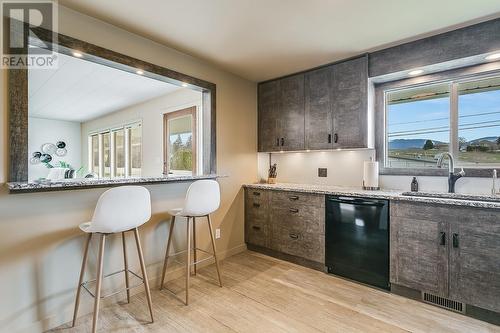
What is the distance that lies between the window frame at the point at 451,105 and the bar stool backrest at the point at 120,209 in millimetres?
2648

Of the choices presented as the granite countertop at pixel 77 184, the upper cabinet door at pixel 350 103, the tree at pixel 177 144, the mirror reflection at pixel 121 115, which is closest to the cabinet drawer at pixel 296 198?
the upper cabinet door at pixel 350 103

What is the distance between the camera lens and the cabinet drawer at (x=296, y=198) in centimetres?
288

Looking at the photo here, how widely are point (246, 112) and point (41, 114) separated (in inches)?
257

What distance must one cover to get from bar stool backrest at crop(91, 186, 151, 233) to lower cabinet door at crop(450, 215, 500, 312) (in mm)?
2588

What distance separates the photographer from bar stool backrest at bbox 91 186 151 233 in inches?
69.0

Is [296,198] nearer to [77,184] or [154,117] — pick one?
[77,184]

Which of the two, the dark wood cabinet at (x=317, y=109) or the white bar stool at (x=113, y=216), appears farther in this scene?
the dark wood cabinet at (x=317, y=109)

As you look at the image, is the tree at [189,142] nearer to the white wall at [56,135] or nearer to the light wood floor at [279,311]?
the light wood floor at [279,311]

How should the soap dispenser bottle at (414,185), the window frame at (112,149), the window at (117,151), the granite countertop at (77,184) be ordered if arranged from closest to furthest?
the granite countertop at (77,184)
the soap dispenser bottle at (414,185)
the window at (117,151)
the window frame at (112,149)

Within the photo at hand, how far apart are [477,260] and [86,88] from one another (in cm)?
552

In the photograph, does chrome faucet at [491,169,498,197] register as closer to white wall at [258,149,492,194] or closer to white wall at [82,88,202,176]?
white wall at [258,149,492,194]

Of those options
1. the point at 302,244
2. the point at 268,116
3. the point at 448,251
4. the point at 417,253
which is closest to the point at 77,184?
the point at 302,244

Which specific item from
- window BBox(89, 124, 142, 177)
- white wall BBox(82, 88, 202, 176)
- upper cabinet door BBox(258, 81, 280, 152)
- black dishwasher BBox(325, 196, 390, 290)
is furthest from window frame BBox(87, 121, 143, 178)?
black dishwasher BBox(325, 196, 390, 290)

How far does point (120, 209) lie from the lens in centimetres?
182
